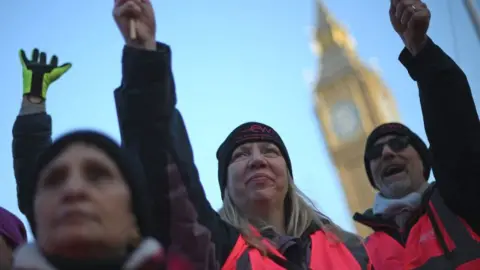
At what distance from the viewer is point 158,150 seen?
226 centimetres

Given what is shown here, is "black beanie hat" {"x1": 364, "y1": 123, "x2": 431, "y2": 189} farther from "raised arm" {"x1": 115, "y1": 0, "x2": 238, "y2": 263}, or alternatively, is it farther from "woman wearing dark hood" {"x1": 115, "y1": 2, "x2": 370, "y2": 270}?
"raised arm" {"x1": 115, "y1": 0, "x2": 238, "y2": 263}

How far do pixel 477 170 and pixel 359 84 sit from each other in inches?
1228

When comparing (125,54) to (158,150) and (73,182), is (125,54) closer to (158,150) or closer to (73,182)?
(158,150)

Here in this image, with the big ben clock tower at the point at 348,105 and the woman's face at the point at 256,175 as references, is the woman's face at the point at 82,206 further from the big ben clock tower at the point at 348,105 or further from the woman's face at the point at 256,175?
the big ben clock tower at the point at 348,105

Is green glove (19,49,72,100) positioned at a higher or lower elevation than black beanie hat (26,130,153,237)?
higher

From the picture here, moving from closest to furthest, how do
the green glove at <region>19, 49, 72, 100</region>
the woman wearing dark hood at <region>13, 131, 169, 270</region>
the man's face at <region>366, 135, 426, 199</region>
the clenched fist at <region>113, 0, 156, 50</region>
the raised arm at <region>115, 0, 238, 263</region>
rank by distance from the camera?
the woman wearing dark hood at <region>13, 131, 169, 270</region>, the raised arm at <region>115, 0, 238, 263</region>, the clenched fist at <region>113, 0, 156, 50</region>, the green glove at <region>19, 49, 72, 100</region>, the man's face at <region>366, 135, 426, 199</region>

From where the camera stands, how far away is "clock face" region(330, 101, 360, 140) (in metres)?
31.8

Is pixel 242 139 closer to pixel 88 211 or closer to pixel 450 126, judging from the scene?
pixel 450 126

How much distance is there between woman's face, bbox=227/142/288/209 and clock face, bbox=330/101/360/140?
28612mm

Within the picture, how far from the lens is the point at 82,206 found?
1853 millimetres

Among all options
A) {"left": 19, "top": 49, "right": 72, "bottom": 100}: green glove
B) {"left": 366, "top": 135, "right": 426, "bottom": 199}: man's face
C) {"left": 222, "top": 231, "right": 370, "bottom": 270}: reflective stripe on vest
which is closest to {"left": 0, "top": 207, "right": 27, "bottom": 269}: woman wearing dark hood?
{"left": 19, "top": 49, "right": 72, "bottom": 100}: green glove

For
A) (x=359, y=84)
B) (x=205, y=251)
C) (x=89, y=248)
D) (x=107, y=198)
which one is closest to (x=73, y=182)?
(x=107, y=198)

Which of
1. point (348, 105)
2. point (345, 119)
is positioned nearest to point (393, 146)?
point (345, 119)

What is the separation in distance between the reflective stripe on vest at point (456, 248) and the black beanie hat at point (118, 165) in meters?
1.50
